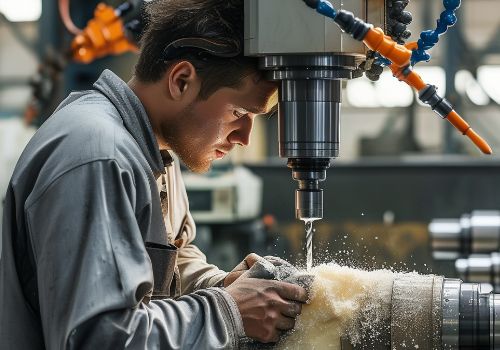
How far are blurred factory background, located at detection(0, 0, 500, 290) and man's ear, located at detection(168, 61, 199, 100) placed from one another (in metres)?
2.47

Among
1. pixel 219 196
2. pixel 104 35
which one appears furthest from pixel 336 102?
pixel 219 196

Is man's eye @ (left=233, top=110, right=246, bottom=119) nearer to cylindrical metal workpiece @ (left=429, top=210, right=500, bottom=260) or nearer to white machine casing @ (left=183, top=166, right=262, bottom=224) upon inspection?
cylindrical metal workpiece @ (left=429, top=210, right=500, bottom=260)

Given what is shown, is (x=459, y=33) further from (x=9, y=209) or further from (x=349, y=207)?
(x=9, y=209)

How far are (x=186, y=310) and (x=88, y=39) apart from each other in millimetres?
1950

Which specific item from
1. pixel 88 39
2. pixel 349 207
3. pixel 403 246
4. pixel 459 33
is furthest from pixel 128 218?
pixel 459 33

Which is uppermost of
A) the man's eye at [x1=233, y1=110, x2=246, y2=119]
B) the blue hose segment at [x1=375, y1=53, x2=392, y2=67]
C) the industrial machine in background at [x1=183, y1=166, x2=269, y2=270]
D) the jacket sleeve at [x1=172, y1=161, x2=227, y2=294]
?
the blue hose segment at [x1=375, y1=53, x2=392, y2=67]

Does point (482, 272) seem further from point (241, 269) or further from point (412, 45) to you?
point (412, 45)

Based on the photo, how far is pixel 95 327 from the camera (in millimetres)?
1111

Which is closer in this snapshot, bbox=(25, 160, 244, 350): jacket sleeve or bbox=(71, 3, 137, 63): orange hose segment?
bbox=(25, 160, 244, 350): jacket sleeve

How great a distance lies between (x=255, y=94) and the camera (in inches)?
52.4

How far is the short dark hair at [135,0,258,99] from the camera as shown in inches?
50.6

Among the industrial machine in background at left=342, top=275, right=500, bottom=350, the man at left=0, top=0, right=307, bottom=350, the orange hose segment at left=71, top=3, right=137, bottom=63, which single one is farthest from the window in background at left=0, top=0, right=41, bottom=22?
the industrial machine in background at left=342, top=275, right=500, bottom=350

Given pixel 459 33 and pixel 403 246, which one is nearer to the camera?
pixel 403 246

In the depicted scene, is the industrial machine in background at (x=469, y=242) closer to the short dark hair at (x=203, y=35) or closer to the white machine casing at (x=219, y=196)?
the short dark hair at (x=203, y=35)
